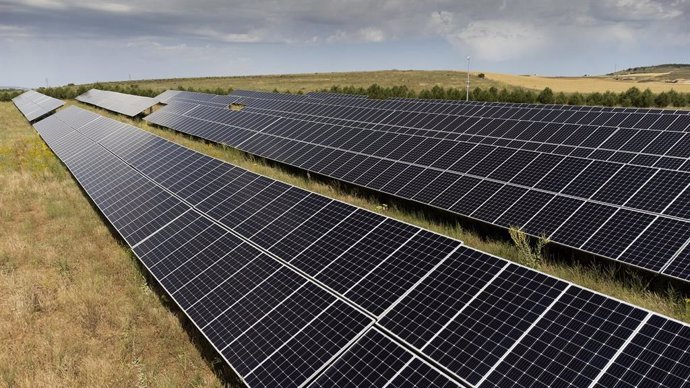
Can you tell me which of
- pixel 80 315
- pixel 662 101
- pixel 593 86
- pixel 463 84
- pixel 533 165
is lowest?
pixel 593 86

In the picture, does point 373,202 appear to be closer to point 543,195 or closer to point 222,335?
point 543,195

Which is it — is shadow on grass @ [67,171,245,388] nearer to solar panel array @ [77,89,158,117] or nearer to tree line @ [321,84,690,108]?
solar panel array @ [77,89,158,117]

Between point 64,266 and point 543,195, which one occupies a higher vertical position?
point 543,195

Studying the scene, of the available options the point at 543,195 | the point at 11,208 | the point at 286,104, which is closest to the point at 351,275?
the point at 543,195

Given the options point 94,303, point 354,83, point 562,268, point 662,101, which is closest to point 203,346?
point 94,303

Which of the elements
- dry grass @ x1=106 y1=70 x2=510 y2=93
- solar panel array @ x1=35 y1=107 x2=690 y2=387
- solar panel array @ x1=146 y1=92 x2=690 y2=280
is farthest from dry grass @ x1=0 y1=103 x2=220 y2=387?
dry grass @ x1=106 y1=70 x2=510 y2=93

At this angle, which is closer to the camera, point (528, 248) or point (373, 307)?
point (373, 307)

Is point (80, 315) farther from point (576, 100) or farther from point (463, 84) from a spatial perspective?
point (463, 84)
